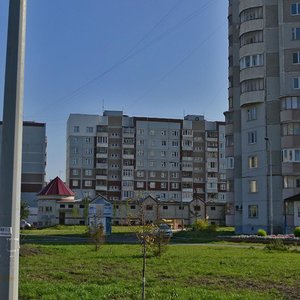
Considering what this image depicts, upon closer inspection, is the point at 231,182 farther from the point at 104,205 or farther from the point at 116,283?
the point at 116,283

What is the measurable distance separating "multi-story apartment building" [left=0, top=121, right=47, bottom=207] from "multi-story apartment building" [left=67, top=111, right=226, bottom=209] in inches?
261

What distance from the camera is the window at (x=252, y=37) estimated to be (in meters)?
53.3

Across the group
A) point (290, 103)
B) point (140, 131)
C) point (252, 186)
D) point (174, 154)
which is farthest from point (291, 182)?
point (140, 131)

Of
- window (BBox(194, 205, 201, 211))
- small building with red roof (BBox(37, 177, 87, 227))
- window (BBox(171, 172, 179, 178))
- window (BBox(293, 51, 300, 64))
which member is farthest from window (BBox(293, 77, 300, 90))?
window (BBox(171, 172, 179, 178))

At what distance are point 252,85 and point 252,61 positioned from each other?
2.29 meters

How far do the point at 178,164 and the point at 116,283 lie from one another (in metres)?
104

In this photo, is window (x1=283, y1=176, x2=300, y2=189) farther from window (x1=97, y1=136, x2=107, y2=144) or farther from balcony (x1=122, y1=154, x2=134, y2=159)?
window (x1=97, y1=136, x2=107, y2=144)

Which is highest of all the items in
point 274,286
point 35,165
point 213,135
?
point 213,135

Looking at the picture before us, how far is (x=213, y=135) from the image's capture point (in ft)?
394

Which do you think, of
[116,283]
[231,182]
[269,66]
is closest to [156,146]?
[231,182]

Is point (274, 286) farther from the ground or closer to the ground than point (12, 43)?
closer to the ground

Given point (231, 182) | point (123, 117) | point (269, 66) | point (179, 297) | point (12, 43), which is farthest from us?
point (123, 117)

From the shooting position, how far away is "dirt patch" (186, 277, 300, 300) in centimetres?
1184

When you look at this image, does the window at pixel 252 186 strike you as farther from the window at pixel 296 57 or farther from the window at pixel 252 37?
the window at pixel 252 37
